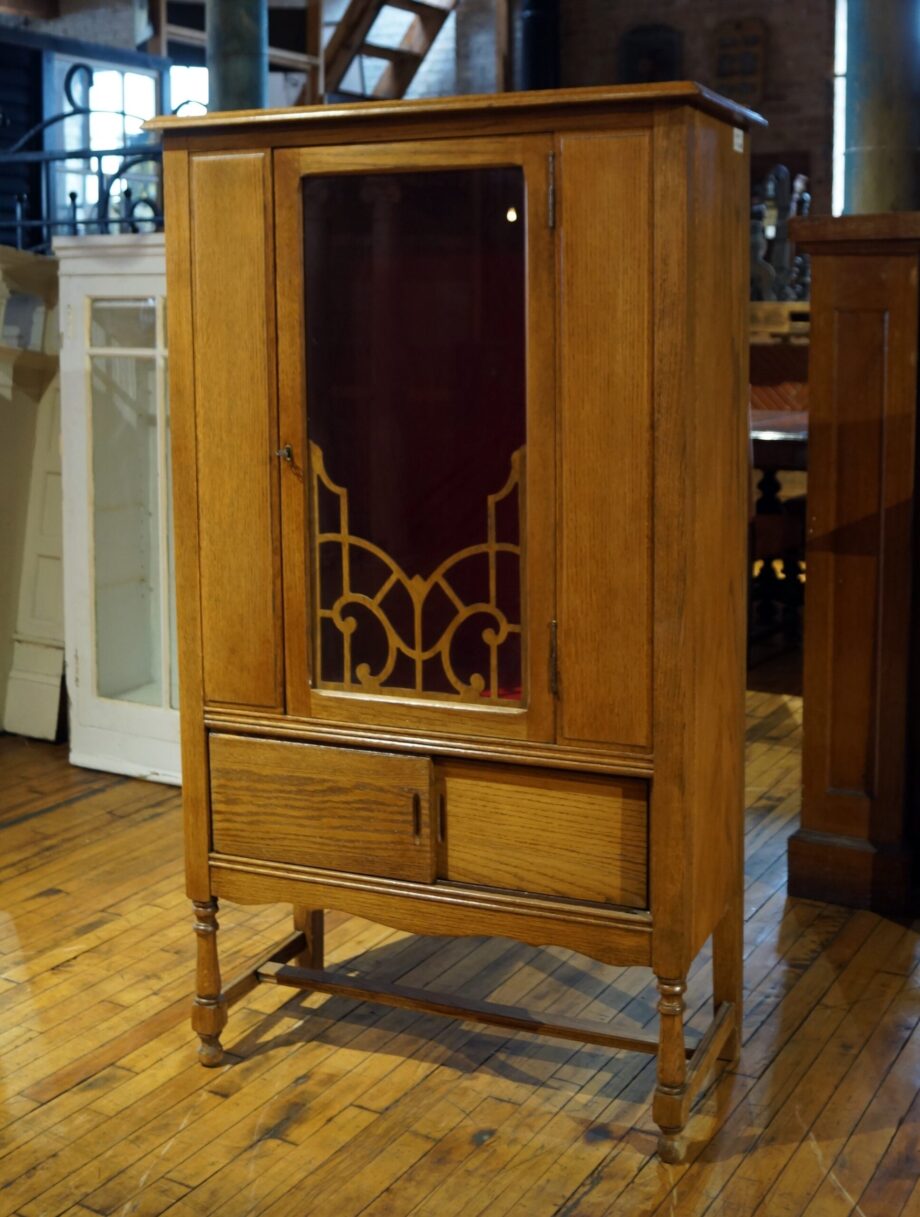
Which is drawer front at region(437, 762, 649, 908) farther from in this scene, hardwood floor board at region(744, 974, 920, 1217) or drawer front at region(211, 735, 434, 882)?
hardwood floor board at region(744, 974, 920, 1217)

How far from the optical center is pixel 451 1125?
2525 mm

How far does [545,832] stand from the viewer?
2.45 m

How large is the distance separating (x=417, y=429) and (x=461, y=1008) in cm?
98

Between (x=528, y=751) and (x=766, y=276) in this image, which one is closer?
(x=528, y=751)

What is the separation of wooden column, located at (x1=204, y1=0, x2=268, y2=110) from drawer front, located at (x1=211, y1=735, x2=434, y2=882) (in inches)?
134

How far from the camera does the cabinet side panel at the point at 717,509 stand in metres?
2.30

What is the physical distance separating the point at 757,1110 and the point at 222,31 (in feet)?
13.8

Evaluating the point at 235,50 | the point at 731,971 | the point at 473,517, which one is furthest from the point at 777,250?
the point at 473,517

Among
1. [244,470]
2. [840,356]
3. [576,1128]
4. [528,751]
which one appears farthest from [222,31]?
[576,1128]

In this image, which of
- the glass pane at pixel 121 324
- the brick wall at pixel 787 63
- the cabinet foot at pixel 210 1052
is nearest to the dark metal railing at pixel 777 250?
the brick wall at pixel 787 63

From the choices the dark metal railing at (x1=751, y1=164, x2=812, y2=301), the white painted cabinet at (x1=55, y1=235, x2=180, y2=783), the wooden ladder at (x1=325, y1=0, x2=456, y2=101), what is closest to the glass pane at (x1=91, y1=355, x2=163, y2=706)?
the white painted cabinet at (x1=55, y1=235, x2=180, y2=783)

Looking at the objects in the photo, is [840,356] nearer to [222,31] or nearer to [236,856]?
[236,856]

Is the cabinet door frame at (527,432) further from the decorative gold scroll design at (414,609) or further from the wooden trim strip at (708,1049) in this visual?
the wooden trim strip at (708,1049)

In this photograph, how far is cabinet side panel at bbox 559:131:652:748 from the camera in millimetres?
2246
